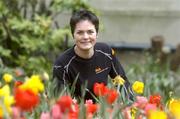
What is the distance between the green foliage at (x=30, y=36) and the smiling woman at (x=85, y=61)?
2.79 m

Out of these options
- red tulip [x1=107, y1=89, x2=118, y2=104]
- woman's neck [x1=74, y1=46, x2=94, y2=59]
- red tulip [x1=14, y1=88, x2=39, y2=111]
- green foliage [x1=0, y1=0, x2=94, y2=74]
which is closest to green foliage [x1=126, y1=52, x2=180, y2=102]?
green foliage [x1=0, y1=0, x2=94, y2=74]

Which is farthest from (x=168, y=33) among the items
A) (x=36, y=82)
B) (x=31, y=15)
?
(x=36, y=82)

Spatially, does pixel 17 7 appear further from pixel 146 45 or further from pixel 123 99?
pixel 123 99

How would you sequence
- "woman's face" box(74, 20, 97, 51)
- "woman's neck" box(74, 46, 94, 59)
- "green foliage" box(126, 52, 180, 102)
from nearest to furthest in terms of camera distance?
"woman's face" box(74, 20, 97, 51) → "woman's neck" box(74, 46, 94, 59) → "green foliage" box(126, 52, 180, 102)

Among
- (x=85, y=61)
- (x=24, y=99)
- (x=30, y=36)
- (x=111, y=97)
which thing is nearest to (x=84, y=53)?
(x=85, y=61)

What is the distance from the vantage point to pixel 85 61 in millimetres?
3988

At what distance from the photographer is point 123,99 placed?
3.09m

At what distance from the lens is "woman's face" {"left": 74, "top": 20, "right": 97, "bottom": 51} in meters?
3.61

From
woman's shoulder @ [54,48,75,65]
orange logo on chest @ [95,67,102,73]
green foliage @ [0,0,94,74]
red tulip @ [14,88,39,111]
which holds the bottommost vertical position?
green foliage @ [0,0,94,74]

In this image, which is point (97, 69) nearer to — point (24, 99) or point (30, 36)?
point (24, 99)

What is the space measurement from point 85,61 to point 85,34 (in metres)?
0.42

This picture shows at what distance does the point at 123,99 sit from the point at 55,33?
400cm

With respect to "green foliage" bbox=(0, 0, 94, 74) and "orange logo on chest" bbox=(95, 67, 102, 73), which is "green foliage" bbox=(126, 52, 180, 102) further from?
"orange logo on chest" bbox=(95, 67, 102, 73)

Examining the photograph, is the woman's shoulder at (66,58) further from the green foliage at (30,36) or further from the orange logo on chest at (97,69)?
the green foliage at (30,36)
